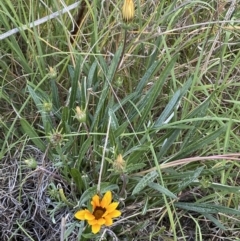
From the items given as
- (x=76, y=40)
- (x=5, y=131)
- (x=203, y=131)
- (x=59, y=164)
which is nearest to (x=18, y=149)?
(x=5, y=131)

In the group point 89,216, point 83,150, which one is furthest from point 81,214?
point 83,150

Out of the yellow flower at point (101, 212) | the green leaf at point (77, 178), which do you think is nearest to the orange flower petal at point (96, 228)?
the yellow flower at point (101, 212)

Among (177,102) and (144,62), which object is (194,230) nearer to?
(177,102)

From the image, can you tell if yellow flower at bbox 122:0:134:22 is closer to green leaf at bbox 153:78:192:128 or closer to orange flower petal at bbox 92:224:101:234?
green leaf at bbox 153:78:192:128

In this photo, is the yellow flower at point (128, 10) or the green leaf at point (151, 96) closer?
the yellow flower at point (128, 10)

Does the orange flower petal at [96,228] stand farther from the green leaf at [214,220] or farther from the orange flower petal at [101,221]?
the green leaf at [214,220]
